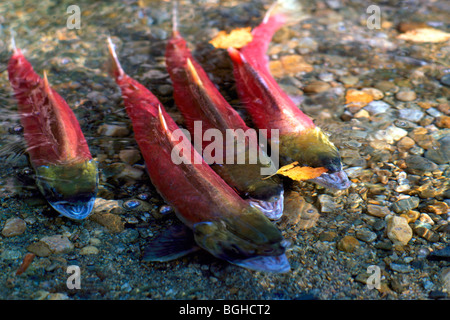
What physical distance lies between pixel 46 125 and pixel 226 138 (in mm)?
1587

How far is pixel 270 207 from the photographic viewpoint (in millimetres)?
3227

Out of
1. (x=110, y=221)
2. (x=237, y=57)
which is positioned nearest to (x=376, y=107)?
(x=237, y=57)

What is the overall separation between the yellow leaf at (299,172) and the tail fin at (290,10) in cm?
315

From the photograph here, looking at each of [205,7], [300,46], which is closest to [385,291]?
[300,46]

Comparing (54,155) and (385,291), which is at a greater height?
(54,155)

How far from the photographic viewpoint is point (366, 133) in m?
4.43

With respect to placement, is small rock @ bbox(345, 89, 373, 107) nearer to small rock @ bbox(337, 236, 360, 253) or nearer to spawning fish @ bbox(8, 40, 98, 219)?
small rock @ bbox(337, 236, 360, 253)

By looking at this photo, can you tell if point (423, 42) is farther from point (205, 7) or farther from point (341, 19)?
point (205, 7)

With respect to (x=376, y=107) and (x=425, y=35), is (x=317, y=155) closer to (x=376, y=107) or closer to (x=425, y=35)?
(x=376, y=107)

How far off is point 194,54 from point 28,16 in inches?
105

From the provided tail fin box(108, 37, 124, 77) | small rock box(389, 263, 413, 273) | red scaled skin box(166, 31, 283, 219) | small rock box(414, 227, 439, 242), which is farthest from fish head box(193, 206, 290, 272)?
tail fin box(108, 37, 124, 77)

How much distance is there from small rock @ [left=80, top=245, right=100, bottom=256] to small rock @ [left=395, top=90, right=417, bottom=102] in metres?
3.55

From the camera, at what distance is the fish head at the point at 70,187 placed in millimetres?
3266
